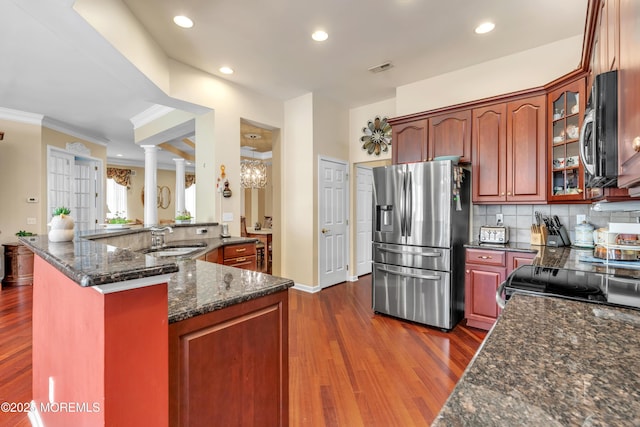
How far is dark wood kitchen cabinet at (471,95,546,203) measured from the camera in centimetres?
286

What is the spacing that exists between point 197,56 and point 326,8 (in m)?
1.57

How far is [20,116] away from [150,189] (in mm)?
2168

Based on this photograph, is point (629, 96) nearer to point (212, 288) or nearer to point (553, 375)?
point (553, 375)

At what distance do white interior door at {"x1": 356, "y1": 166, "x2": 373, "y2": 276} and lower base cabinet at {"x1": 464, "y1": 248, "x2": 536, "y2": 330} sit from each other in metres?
2.31

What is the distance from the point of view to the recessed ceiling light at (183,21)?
255 centimetres

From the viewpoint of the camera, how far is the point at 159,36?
2.83 metres

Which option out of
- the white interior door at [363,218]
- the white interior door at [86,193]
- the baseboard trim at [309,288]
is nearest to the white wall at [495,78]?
the white interior door at [363,218]

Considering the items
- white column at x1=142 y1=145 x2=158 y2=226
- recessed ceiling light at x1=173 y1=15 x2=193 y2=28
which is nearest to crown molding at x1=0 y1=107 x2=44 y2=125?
white column at x1=142 y1=145 x2=158 y2=226

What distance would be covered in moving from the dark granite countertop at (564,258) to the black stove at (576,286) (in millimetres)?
136

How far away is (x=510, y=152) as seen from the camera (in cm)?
301

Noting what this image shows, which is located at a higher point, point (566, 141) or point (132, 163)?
point (132, 163)

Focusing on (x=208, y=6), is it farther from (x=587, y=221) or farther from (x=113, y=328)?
(x=587, y=221)

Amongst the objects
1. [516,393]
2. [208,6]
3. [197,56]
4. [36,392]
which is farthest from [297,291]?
[516,393]

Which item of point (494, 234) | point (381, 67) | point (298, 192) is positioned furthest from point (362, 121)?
point (494, 234)
